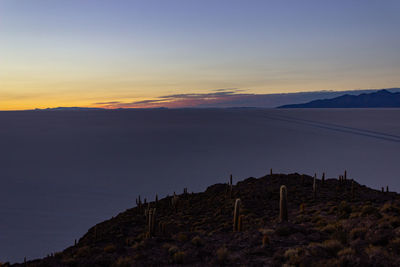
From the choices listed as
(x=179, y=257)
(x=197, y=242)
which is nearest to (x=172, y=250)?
(x=179, y=257)

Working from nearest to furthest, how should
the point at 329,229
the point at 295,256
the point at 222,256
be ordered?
1. the point at 295,256
2. the point at 222,256
3. the point at 329,229

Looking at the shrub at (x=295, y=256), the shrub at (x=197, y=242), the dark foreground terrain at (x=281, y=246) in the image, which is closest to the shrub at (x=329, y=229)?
the dark foreground terrain at (x=281, y=246)

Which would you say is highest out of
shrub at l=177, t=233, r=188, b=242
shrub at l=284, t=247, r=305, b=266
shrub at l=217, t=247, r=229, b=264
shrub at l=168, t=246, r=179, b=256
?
shrub at l=284, t=247, r=305, b=266

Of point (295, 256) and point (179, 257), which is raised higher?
point (295, 256)

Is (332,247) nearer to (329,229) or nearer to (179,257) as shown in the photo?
(329,229)

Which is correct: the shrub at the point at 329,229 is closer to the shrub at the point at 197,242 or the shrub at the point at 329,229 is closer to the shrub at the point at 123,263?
the shrub at the point at 197,242

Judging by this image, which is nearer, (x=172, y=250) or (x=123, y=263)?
(x=123, y=263)

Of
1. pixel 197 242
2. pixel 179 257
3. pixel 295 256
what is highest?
pixel 295 256

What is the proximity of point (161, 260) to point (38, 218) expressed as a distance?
48813mm

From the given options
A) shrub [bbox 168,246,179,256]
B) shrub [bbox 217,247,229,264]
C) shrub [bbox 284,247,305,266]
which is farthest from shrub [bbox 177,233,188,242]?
shrub [bbox 284,247,305,266]

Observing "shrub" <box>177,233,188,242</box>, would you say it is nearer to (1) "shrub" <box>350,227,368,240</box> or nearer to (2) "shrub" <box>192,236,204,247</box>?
(2) "shrub" <box>192,236,204,247</box>

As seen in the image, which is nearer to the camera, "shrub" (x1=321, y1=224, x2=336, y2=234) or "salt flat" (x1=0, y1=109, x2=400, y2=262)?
"shrub" (x1=321, y1=224, x2=336, y2=234)

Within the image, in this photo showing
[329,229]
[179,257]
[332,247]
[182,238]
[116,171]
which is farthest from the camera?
[116,171]

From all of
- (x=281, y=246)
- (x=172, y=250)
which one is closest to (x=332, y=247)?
(x=281, y=246)
